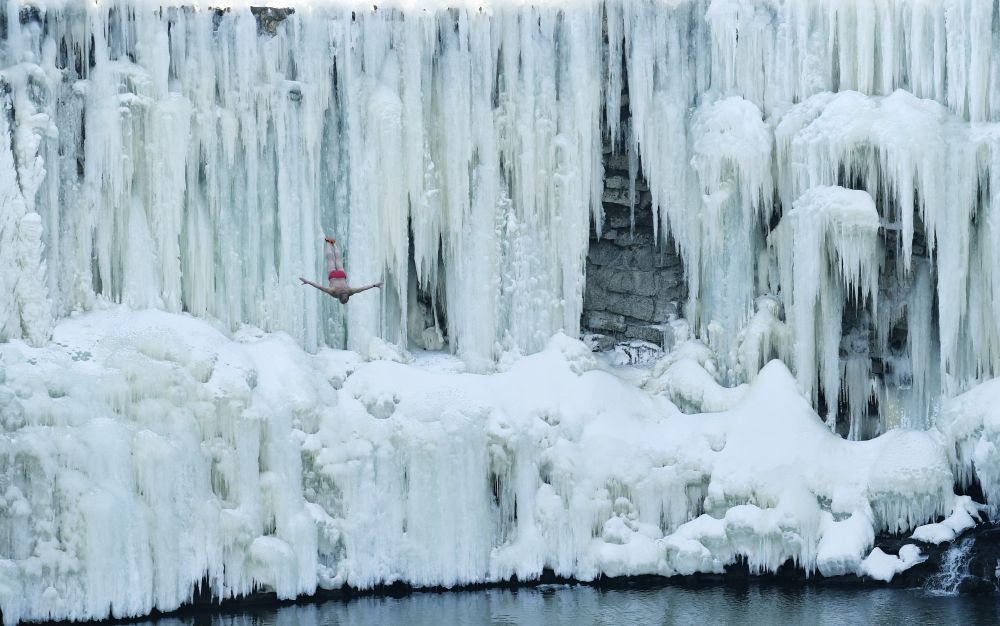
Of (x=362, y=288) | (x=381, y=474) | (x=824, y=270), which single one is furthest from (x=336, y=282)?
(x=824, y=270)

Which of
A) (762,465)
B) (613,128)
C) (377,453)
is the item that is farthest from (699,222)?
(377,453)

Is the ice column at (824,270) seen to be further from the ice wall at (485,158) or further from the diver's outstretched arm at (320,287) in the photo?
the diver's outstretched arm at (320,287)

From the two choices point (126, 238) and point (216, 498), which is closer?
point (216, 498)

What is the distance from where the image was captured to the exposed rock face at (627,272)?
2797 cm

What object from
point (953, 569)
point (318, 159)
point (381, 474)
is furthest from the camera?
point (318, 159)

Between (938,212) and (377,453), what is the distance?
7707 millimetres

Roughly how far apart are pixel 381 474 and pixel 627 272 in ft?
17.2

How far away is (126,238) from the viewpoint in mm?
25812

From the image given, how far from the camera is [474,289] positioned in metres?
27.2

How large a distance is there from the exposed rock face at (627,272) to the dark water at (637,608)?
15.2 feet

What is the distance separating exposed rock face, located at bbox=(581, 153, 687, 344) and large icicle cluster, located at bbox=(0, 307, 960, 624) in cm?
192

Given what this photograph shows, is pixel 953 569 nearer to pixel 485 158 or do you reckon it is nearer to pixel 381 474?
pixel 381 474

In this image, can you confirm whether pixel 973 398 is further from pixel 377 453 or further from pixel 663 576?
pixel 377 453

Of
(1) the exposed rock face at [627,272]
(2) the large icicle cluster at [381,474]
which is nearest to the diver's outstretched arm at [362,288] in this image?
(2) the large icicle cluster at [381,474]
